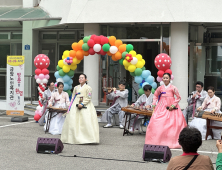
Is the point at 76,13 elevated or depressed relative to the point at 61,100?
elevated

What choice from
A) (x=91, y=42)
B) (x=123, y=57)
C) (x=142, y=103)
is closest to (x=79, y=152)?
(x=142, y=103)

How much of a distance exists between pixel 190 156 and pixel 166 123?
505 cm

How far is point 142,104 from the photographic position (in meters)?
10.6

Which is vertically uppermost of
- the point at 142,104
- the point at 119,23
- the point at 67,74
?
the point at 119,23

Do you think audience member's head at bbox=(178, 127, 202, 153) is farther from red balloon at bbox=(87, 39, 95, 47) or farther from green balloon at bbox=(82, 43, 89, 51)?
green balloon at bbox=(82, 43, 89, 51)

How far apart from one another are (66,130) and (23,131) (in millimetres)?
2194

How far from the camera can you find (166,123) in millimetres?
8484

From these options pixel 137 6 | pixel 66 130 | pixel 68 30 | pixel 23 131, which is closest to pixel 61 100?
pixel 23 131

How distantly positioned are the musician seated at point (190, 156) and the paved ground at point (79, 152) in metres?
3.12

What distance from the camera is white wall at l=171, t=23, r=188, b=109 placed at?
46.3ft

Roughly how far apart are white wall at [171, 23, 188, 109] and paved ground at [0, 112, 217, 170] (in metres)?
A: 3.91

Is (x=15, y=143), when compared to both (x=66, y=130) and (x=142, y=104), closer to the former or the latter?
(x=66, y=130)

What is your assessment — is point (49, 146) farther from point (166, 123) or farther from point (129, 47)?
point (129, 47)

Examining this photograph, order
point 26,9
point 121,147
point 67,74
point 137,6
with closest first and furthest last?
1. point 121,147
2. point 67,74
3. point 137,6
4. point 26,9
